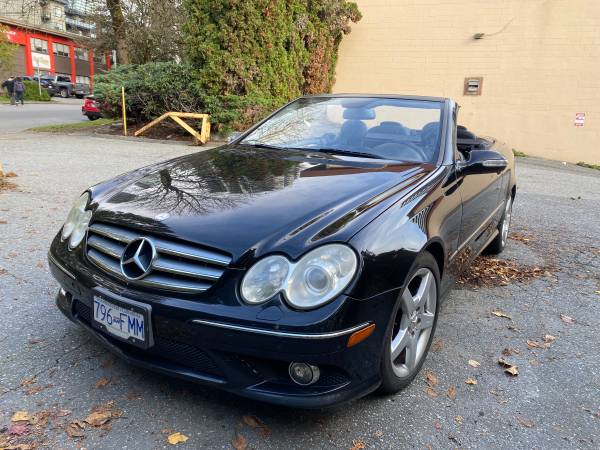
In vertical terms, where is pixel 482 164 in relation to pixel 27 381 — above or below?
above

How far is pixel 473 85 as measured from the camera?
15.3m

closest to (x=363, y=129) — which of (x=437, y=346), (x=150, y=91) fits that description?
(x=437, y=346)

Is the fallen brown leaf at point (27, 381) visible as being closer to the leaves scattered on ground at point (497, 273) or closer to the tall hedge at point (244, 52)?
the leaves scattered on ground at point (497, 273)

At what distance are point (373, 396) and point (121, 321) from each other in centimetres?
125

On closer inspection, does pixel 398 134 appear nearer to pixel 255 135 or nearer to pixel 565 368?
pixel 255 135

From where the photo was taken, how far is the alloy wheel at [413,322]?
2.43 metres

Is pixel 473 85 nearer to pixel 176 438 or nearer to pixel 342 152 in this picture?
pixel 342 152

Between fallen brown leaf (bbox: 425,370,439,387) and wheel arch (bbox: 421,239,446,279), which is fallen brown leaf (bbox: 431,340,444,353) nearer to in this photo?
fallen brown leaf (bbox: 425,370,439,387)

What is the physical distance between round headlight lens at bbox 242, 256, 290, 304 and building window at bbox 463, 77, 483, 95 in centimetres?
1497

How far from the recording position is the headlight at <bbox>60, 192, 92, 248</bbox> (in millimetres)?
2598

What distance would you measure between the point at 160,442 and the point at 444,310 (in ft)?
7.38

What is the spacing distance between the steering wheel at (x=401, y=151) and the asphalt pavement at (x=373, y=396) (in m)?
1.14

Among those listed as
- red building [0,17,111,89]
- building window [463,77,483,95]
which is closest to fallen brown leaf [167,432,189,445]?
building window [463,77,483,95]

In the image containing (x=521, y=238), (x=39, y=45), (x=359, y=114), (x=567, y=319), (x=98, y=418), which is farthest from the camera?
(x=39, y=45)
